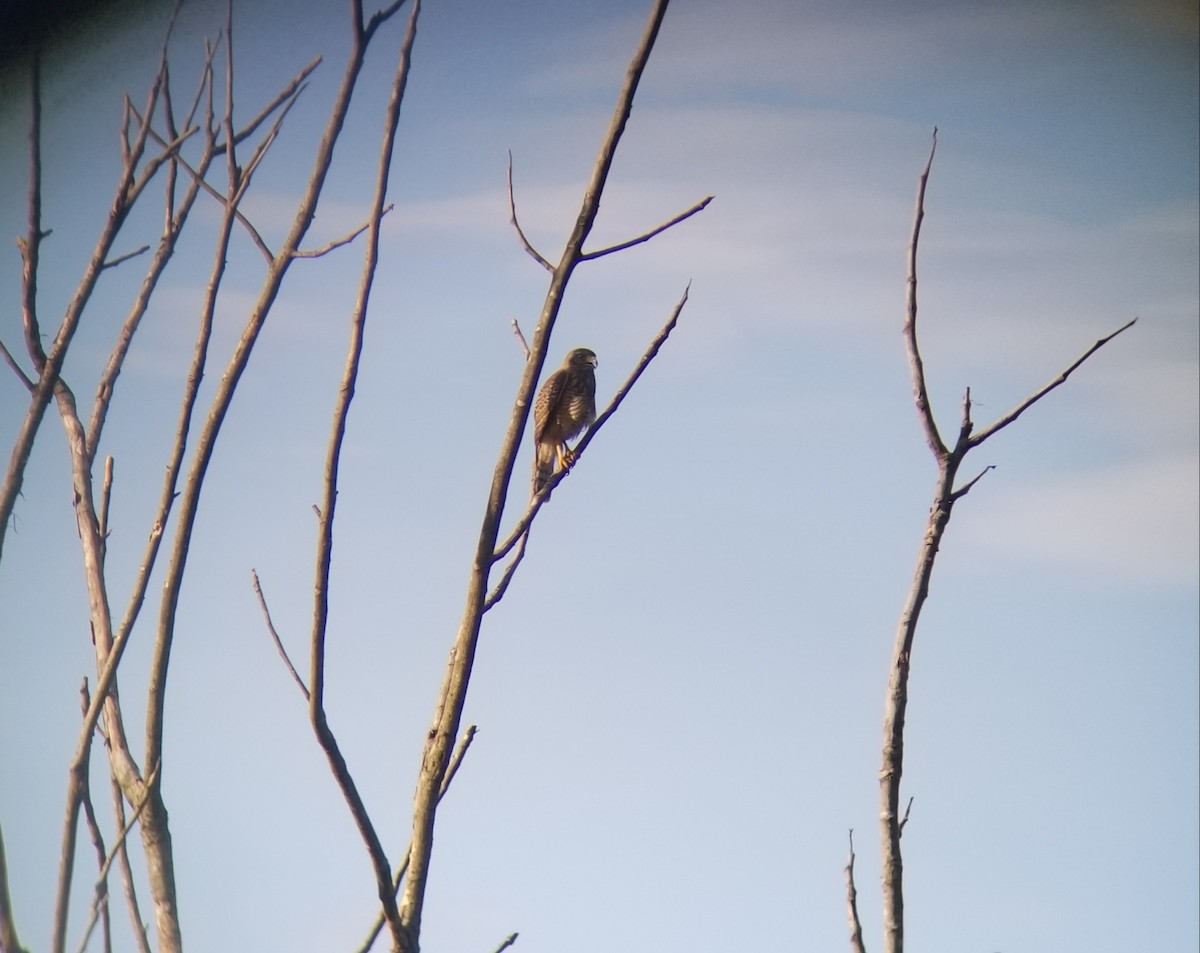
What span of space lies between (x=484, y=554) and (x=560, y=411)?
6.04 m

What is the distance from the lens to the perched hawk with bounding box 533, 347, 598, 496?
303 inches

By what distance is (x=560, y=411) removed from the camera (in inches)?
307

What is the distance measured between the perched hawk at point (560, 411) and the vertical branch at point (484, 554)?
19.0 feet

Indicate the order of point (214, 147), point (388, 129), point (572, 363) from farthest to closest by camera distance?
point (572, 363) < point (214, 147) < point (388, 129)

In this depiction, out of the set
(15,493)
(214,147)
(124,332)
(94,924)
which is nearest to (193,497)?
(15,493)

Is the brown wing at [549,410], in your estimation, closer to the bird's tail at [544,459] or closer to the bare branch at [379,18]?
the bird's tail at [544,459]

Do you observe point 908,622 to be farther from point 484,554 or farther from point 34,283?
point 34,283

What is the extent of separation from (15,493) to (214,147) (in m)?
0.96

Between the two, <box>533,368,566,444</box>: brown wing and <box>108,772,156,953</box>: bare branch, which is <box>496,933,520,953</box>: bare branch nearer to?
<box>108,772,156,953</box>: bare branch

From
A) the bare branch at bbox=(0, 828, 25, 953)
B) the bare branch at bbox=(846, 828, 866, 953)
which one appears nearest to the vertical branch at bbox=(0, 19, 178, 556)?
the bare branch at bbox=(0, 828, 25, 953)

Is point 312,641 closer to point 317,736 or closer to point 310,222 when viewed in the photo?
point 317,736

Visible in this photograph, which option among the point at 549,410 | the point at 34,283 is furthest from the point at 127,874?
the point at 549,410

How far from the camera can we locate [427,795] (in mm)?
1744

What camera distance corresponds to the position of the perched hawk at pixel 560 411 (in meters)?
7.70
